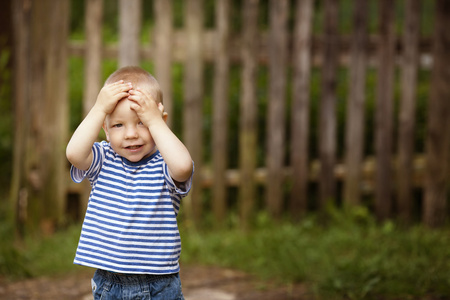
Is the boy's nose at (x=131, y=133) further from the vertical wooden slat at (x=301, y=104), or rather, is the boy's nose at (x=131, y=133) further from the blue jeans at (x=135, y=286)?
the vertical wooden slat at (x=301, y=104)

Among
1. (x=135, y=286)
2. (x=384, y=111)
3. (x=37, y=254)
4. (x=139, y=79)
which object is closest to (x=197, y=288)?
(x=37, y=254)

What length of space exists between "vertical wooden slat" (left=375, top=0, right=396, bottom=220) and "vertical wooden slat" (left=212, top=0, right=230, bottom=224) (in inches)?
49.6

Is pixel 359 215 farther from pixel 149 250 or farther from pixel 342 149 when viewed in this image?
pixel 149 250

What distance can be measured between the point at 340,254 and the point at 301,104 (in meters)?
1.32

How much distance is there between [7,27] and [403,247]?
4.87 meters

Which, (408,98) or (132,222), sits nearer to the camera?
(132,222)

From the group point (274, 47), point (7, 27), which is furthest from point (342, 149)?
point (7, 27)

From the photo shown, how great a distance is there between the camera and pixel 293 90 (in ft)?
16.5

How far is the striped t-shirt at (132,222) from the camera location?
223 cm

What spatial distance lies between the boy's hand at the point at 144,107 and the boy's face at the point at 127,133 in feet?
0.10

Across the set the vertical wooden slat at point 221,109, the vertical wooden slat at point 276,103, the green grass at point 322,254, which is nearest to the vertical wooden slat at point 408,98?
the green grass at point 322,254

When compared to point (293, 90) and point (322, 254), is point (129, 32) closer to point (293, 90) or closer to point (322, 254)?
point (293, 90)

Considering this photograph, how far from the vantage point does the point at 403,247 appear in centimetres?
435

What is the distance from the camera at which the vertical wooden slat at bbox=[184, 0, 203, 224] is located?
487 centimetres
